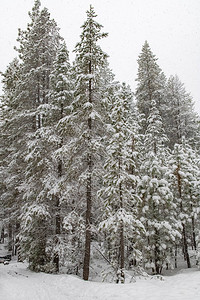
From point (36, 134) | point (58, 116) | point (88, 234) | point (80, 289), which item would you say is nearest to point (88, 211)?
point (88, 234)

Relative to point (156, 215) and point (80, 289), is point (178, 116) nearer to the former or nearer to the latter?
point (156, 215)

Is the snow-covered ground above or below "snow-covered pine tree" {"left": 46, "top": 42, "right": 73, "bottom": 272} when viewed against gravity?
below

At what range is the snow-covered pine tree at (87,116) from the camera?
14125 millimetres

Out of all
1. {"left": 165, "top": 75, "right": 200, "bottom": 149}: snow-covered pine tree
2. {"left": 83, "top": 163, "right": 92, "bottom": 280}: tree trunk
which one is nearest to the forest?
{"left": 83, "top": 163, "right": 92, "bottom": 280}: tree trunk

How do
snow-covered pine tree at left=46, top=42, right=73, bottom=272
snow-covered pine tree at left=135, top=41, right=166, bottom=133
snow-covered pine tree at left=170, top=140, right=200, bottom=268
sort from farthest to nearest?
1. snow-covered pine tree at left=135, top=41, right=166, bottom=133
2. snow-covered pine tree at left=170, top=140, right=200, bottom=268
3. snow-covered pine tree at left=46, top=42, right=73, bottom=272

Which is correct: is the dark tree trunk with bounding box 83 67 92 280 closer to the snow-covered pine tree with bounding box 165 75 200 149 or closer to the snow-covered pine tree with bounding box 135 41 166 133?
the snow-covered pine tree with bounding box 135 41 166 133

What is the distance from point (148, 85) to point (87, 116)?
24.6 m

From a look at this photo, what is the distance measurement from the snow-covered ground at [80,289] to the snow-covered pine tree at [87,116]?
9.06 ft

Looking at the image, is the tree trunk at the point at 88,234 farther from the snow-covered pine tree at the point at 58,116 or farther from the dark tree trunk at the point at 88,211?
the snow-covered pine tree at the point at 58,116

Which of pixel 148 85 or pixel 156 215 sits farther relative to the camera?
pixel 148 85

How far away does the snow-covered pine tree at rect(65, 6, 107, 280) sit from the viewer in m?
14.1

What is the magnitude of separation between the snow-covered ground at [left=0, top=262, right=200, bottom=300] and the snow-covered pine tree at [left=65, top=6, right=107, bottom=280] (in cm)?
276

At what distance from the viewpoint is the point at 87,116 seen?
14.5 meters

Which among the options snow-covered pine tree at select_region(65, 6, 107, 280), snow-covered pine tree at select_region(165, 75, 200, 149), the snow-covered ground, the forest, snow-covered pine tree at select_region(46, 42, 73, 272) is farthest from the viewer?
snow-covered pine tree at select_region(165, 75, 200, 149)
